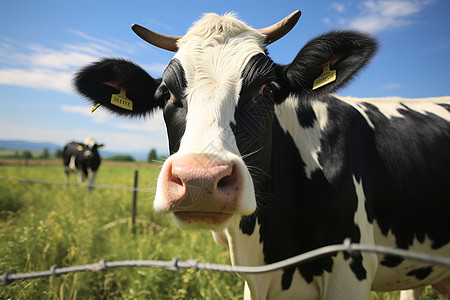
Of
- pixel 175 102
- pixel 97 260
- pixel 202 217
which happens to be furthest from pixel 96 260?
pixel 202 217

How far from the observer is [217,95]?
5.91 ft

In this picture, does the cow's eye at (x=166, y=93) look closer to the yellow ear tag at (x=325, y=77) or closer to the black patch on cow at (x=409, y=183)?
the yellow ear tag at (x=325, y=77)

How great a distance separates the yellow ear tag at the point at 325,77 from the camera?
2.29 meters

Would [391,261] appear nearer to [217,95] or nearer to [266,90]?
[266,90]

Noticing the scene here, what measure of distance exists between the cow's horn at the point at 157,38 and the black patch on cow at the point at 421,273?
9.20 ft

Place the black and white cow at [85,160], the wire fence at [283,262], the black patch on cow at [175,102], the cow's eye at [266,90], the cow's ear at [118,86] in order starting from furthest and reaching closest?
the black and white cow at [85,160] < the cow's ear at [118,86] < the cow's eye at [266,90] < the black patch on cow at [175,102] < the wire fence at [283,262]

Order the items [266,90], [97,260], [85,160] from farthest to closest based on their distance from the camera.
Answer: [85,160] < [97,260] < [266,90]

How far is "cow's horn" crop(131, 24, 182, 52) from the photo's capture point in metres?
2.50

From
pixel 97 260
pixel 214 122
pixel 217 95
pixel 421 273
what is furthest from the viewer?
pixel 97 260

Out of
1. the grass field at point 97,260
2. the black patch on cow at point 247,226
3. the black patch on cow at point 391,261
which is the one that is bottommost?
the grass field at point 97,260

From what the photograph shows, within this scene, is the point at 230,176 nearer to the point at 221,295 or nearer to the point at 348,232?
the point at 348,232

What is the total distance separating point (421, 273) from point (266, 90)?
85.3 inches

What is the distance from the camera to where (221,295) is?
348cm

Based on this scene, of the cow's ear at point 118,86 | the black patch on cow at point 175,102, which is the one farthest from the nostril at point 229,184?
the cow's ear at point 118,86
